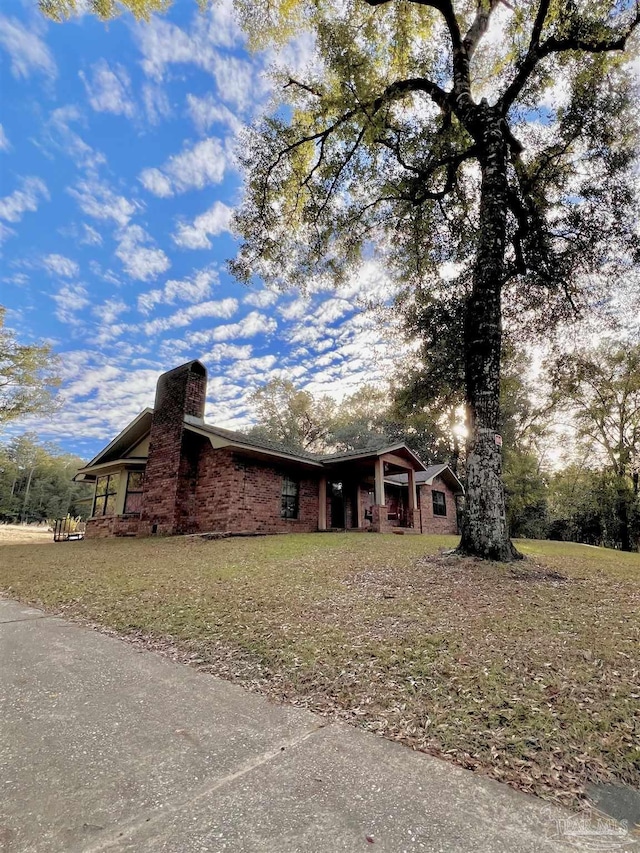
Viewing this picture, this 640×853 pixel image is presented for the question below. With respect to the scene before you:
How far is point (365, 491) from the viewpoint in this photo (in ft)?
59.8

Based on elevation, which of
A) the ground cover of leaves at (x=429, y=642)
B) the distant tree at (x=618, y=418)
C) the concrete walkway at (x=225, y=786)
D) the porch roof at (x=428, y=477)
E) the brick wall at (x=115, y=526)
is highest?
the distant tree at (x=618, y=418)

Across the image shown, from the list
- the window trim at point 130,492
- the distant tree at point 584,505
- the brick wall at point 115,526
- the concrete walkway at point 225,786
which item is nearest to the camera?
the concrete walkway at point 225,786

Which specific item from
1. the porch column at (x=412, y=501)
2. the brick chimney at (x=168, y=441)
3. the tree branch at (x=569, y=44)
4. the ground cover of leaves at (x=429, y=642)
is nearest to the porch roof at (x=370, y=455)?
the porch column at (x=412, y=501)

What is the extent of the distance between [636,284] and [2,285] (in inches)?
917

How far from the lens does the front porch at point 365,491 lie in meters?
15.3

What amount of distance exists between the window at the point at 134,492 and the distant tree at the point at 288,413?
20636 millimetres

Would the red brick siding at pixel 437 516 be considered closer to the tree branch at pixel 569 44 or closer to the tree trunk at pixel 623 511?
the tree trunk at pixel 623 511

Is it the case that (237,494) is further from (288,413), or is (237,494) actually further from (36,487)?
(36,487)

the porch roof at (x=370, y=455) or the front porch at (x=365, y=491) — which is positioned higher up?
the porch roof at (x=370, y=455)

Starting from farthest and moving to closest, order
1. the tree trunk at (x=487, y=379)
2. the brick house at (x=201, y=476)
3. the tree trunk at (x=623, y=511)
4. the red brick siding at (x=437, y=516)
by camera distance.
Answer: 1. the tree trunk at (x=623, y=511)
2. the red brick siding at (x=437, y=516)
3. the brick house at (x=201, y=476)
4. the tree trunk at (x=487, y=379)

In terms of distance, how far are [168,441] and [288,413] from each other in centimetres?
2247

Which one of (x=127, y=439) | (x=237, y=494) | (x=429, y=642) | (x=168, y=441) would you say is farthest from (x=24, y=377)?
(x=429, y=642)

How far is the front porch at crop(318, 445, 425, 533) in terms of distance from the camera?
50.1 ft

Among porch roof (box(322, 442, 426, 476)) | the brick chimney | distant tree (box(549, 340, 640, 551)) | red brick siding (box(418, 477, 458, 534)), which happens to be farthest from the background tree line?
the brick chimney
